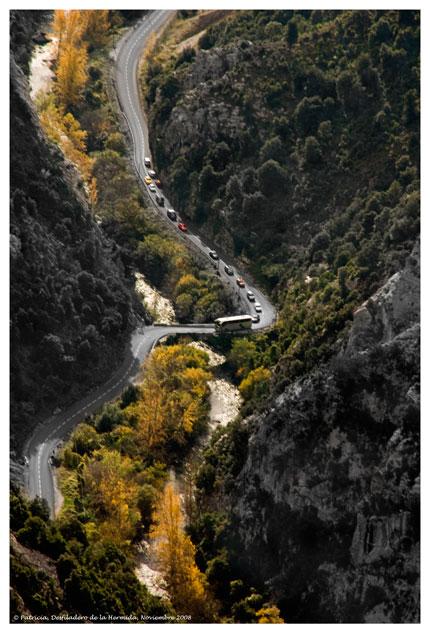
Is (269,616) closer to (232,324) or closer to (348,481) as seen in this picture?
(348,481)

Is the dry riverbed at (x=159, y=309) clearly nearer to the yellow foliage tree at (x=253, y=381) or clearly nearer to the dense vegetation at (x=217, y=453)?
the dense vegetation at (x=217, y=453)

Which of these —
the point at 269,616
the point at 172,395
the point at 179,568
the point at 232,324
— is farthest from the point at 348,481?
the point at 232,324

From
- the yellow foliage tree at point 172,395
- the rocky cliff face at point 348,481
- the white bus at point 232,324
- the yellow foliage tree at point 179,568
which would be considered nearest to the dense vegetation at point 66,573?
the yellow foliage tree at point 179,568

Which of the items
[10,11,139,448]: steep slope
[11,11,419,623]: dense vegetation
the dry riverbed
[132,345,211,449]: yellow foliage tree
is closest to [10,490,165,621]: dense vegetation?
[11,11,419,623]: dense vegetation

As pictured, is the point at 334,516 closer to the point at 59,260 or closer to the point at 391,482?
the point at 391,482

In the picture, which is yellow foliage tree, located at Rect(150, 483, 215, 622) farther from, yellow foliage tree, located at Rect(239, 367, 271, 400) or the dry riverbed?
the dry riverbed
